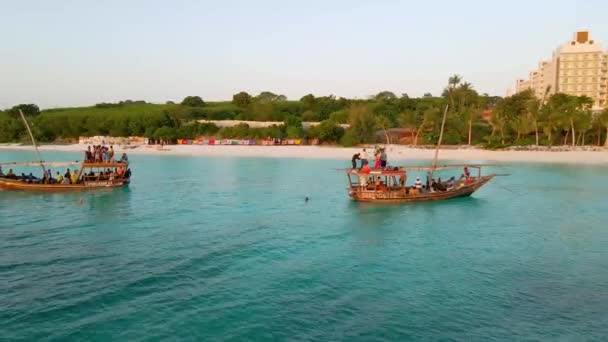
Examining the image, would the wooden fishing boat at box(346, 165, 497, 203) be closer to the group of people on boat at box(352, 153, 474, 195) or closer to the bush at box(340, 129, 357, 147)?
the group of people on boat at box(352, 153, 474, 195)

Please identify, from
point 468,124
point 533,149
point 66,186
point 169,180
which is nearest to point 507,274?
point 66,186

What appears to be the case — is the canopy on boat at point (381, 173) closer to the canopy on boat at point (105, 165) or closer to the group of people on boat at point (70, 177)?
the canopy on boat at point (105, 165)

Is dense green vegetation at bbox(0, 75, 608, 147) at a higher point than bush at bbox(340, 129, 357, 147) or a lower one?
higher

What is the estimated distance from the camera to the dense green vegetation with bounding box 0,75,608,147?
6719 centimetres

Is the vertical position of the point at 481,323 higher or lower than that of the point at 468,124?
lower

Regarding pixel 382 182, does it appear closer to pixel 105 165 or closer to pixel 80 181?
pixel 105 165

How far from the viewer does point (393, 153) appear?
210 ft

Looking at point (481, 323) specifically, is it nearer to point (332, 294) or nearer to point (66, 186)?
point (332, 294)

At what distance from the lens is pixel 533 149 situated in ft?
209

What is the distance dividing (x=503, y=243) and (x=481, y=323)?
8665 millimetres

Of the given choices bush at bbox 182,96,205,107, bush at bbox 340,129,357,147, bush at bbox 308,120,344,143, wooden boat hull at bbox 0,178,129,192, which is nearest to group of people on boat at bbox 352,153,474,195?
wooden boat hull at bbox 0,178,129,192

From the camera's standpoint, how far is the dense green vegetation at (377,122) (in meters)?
67.2

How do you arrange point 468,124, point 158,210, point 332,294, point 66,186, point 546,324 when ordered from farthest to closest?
point 468,124
point 66,186
point 158,210
point 332,294
point 546,324

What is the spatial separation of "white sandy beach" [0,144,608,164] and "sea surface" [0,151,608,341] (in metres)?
31.2
